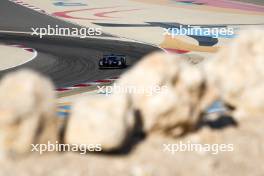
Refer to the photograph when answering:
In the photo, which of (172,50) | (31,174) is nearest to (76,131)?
(31,174)

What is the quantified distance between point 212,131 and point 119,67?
2044 centimetres

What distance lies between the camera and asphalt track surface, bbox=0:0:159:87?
2841 cm

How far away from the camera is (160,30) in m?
43.8

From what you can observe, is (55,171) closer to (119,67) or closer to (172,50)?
(119,67)
